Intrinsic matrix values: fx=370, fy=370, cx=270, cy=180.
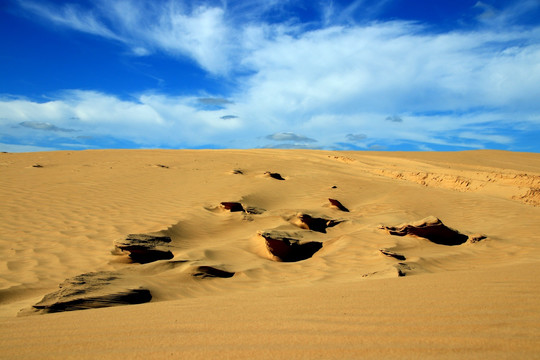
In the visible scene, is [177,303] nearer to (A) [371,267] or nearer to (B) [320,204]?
(A) [371,267]

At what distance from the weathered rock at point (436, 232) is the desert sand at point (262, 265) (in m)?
0.03

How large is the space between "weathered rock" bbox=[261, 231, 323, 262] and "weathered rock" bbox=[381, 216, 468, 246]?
6.71ft

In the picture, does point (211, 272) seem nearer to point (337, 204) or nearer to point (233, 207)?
point (233, 207)

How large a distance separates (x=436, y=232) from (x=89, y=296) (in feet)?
17.7

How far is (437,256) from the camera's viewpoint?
214 inches

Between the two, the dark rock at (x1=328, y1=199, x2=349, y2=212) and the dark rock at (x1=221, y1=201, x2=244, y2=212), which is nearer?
the dark rock at (x1=221, y1=201, x2=244, y2=212)

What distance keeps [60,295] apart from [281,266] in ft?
9.88

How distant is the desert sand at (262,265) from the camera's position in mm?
2102

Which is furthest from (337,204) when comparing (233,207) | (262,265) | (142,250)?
(142,250)

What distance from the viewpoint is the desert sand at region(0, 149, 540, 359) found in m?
2.10

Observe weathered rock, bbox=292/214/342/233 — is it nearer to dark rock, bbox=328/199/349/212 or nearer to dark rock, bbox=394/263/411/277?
dark rock, bbox=328/199/349/212

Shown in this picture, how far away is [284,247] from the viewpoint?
19.1 feet

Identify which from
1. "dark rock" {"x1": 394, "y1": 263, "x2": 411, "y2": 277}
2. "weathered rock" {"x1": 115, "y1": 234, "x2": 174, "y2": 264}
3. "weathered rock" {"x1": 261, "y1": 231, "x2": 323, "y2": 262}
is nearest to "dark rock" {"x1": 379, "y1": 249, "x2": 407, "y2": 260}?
"dark rock" {"x1": 394, "y1": 263, "x2": 411, "y2": 277}

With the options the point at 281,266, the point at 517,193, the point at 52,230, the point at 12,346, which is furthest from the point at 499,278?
the point at 517,193
